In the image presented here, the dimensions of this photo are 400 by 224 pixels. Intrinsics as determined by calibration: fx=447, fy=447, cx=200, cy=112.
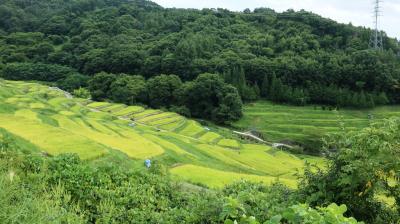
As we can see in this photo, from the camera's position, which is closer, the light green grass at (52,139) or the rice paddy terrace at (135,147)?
the light green grass at (52,139)

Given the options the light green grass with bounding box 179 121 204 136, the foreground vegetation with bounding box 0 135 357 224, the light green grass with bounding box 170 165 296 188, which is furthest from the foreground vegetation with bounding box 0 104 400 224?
the light green grass with bounding box 179 121 204 136

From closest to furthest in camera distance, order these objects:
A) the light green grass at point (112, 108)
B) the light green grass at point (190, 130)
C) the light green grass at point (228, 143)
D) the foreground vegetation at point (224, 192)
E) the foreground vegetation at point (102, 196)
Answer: the foreground vegetation at point (224, 192)
the foreground vegetation at point (102, 196)
the light green grass at point (228, 143)
the light green grass at point (190, 130)
the light green grass at point (112, 108)

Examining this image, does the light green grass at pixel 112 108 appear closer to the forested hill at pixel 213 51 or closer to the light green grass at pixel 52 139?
the forested hill at pixel 213 51

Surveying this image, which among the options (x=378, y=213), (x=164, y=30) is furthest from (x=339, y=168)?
(x=164, y=30)

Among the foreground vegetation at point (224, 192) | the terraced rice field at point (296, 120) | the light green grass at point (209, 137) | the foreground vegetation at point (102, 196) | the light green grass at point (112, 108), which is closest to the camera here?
the foreground vegetation at point (224, 192)

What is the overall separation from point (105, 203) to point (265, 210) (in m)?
3.27

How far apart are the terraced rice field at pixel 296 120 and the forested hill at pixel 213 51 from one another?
9.82ft

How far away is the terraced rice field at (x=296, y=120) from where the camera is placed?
52375mm

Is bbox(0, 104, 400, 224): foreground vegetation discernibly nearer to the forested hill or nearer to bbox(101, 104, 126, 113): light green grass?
bbox(101, 104, 126, 113): light green grass

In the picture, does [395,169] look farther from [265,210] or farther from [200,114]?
[200,114]

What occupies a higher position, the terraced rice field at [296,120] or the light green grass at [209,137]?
the light green grass at [209,137]

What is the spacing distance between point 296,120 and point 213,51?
2892 centimetres

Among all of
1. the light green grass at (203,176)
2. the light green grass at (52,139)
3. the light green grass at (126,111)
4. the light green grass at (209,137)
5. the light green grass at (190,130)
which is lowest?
the light green grass at (209,137)

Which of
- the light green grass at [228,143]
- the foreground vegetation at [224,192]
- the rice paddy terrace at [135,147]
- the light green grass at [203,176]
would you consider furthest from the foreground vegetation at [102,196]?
the light green grass at [228,143]
